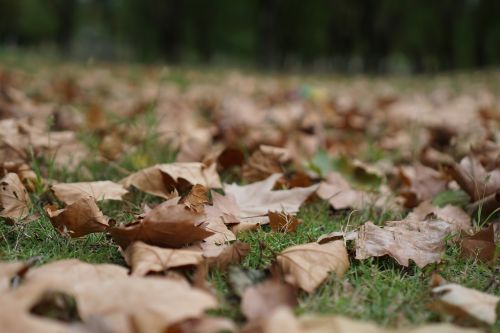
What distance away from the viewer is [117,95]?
4230mm

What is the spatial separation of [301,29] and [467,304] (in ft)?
90.1

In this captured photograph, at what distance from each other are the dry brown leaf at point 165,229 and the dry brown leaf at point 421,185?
0.77 m

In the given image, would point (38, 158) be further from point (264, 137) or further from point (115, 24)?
point (115, 24)

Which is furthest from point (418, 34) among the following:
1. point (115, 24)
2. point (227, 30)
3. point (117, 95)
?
point (117, 95)

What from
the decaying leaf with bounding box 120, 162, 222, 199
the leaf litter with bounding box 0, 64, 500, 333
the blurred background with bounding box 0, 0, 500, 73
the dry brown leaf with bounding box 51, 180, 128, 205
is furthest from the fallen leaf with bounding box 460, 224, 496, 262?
the blurred background with bounding box 0, 0, 500, 73

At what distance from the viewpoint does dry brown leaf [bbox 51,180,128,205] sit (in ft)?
4.22

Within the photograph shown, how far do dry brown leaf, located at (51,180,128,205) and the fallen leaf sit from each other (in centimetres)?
86

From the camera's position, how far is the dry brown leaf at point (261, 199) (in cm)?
133

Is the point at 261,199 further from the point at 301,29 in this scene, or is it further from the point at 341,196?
the point at 301,29

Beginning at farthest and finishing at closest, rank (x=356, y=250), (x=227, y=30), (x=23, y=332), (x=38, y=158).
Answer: (x=227, y=30), (x=38, y=158), (x=356, y=250), (x=23, y=332)

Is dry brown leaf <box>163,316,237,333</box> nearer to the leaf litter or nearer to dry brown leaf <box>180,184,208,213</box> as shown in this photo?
the leaf litter

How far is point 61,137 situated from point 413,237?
1384 millimetres

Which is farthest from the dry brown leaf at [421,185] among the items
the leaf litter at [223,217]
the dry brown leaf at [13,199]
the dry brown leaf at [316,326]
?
the dry brown leaf at [13,199]

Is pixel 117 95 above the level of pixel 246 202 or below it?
below
